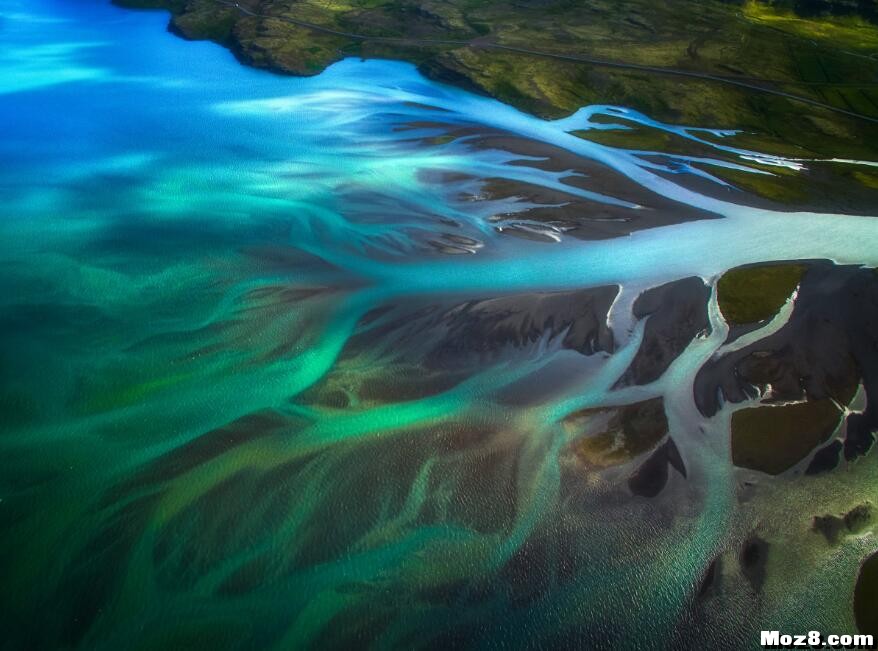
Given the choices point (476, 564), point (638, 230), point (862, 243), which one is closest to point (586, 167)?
point (638, 230)

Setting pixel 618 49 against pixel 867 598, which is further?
pixel 618 49

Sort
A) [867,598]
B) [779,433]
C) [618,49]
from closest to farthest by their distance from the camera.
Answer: [867,598] → [779,433] → [618,49]

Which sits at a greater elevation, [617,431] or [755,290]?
[755,290]

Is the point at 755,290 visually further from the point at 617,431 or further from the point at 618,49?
the point at 618,49

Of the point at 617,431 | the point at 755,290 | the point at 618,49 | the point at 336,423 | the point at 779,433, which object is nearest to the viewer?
the point at 336,423

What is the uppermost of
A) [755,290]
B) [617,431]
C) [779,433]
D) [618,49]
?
[618,49]

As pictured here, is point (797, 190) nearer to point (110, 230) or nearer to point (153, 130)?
point (110, 230)

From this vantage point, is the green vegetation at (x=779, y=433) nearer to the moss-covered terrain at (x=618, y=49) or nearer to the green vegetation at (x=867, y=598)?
the green vegetation at (x=867, y=598)

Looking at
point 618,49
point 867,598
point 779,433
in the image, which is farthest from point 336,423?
point 618,49
